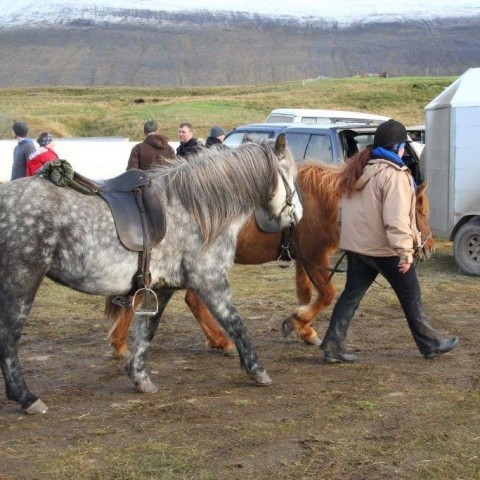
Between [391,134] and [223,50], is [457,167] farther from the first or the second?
[223,50]

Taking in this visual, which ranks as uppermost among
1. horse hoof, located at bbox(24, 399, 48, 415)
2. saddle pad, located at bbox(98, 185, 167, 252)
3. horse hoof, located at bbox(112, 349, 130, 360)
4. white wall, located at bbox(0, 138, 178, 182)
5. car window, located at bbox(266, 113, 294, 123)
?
saddle pad, located at bbox(98, 185, 167, 252)

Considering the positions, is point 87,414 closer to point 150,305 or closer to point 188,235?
point 150,305

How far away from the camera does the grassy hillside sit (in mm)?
35375

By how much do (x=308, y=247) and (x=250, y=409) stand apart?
2.23 m

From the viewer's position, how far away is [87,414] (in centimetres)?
567

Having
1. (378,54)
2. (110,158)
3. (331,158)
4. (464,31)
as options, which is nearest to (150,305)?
(331,158)

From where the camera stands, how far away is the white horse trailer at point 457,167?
1033 centimetres

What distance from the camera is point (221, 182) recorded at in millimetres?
6156

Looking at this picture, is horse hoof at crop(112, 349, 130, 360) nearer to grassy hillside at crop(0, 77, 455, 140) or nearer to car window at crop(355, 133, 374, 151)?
car window at crop(355, 133, 374, 151)

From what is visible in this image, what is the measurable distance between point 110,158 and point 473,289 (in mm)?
13483

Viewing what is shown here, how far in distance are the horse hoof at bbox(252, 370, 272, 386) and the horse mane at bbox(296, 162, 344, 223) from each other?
5.95 ft

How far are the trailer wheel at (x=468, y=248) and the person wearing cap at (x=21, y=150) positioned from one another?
5.31 meters

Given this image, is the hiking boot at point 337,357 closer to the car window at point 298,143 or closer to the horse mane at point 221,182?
the horse mane at point 221,182

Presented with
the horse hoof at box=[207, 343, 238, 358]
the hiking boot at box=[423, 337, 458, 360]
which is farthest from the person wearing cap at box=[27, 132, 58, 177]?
the hiking boot at box=[423, 337, 458, 360]
